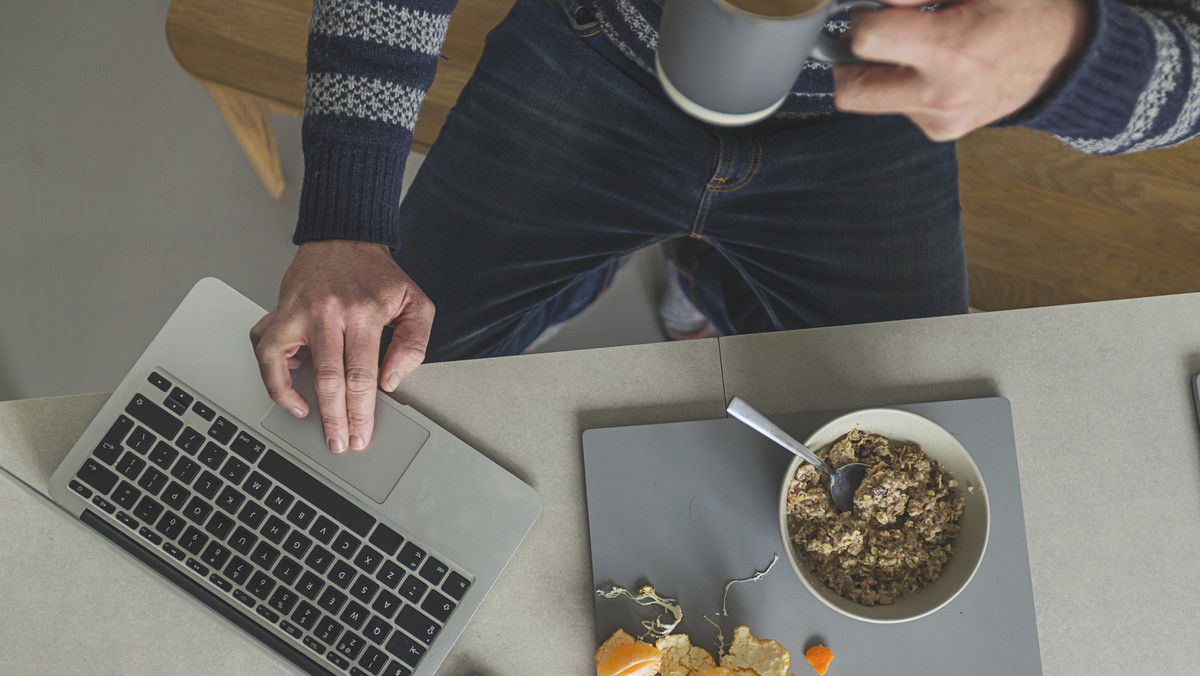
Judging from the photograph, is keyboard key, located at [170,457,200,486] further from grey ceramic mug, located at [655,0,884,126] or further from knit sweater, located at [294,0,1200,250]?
grey ceramic mug, located at [655,0,884,126]

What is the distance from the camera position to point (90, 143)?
61.3 inches

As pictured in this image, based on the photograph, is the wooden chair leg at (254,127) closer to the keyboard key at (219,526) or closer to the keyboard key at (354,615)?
the keyboard key at (219,526)

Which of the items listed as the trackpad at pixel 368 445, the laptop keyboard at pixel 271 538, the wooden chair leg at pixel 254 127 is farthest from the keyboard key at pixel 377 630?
the wooden chair leg at pixel 254 127

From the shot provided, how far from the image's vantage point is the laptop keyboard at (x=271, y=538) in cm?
67

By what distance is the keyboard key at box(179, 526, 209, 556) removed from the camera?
0.68 meters

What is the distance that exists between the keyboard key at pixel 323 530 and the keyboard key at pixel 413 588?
8 centimetres

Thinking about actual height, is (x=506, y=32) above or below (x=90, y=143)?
above

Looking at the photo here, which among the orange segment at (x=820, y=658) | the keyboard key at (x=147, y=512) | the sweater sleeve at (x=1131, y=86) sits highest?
the sweater sleeve at (x=1131, y=86)

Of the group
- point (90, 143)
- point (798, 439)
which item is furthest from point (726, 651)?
point (90, 143)

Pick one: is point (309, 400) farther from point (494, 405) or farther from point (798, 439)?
point (798, 439)

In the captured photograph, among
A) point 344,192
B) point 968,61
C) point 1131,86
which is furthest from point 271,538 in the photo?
point 1131,86

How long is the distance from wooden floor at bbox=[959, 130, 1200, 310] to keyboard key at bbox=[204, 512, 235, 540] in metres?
1.08

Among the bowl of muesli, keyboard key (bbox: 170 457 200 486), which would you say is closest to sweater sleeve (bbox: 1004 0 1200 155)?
the bowl of muesli

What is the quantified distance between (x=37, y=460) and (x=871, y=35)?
814 mm
